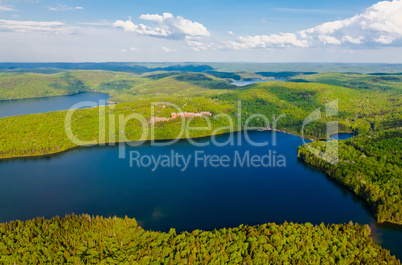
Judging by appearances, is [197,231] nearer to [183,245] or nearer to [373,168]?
[183,245]

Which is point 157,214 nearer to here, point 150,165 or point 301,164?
point 150,165

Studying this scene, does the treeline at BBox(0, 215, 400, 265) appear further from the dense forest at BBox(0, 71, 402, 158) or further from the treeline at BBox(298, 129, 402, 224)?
the dense forest at BBox(0, 71, 402, 158)

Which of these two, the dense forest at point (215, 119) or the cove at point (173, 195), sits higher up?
the dense forest at point (215, 119)

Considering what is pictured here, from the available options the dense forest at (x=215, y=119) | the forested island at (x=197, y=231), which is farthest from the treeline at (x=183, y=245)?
the dense forest at (x=215, y=119)

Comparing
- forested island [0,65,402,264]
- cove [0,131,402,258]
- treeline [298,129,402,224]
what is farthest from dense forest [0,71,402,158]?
treeline [298,129,402,224]

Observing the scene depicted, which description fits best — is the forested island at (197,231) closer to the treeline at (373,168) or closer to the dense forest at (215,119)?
the treeline at (373,168)
